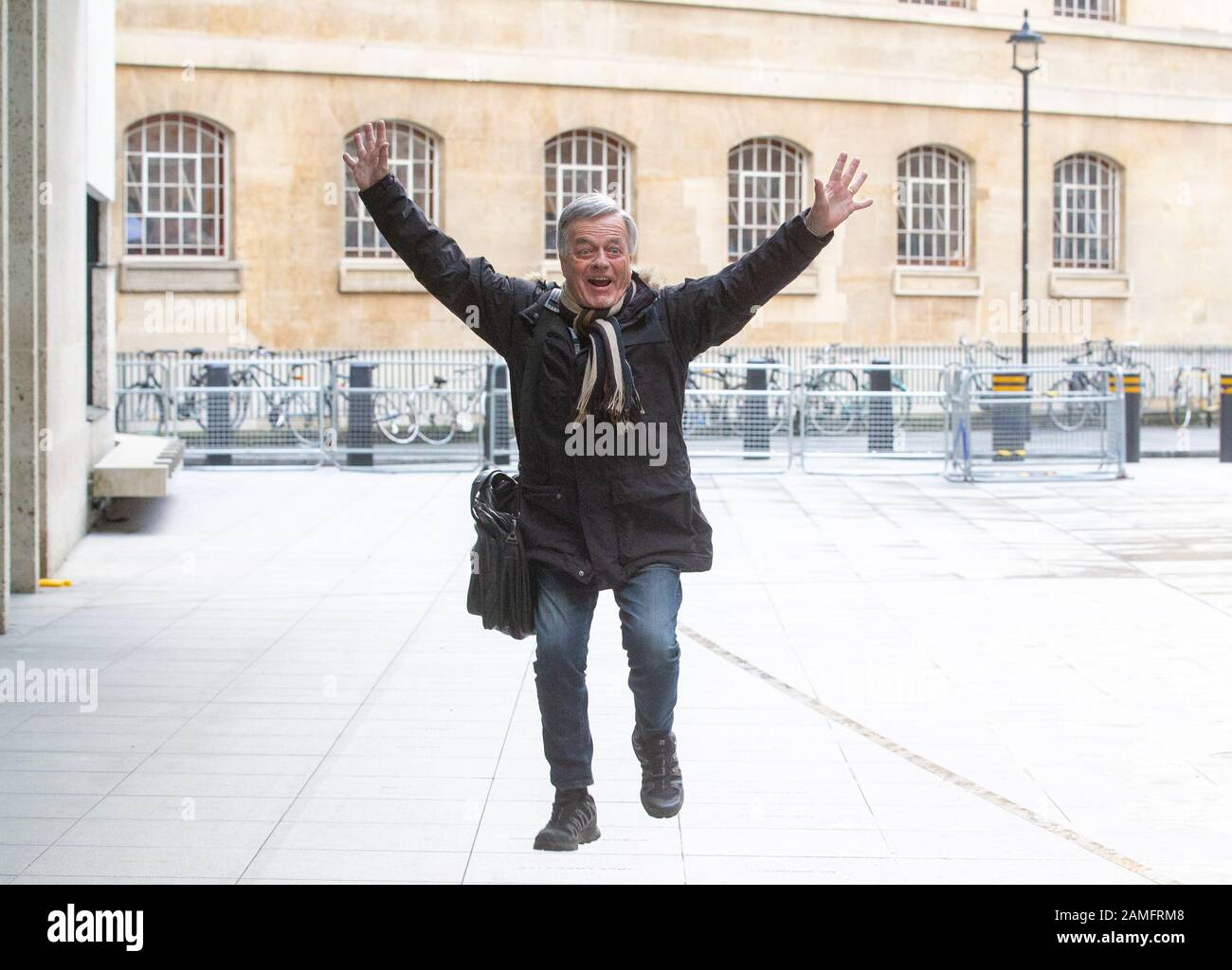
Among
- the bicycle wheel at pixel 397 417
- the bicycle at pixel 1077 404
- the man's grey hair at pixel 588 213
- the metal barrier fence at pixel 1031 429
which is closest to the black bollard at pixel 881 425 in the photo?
the metal barrier fence at pixel 1031 429

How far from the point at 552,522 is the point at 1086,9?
28945mm

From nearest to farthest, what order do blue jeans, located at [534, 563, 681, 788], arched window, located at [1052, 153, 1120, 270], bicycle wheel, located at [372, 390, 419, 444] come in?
blue jeans, located at [534, 563, 681, 788] → bicycle wheel, located at [372, 390, 419, 444] → arched window, located at [1052, 153, 1120, 270]

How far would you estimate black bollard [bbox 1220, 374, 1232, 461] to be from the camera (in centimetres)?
1986

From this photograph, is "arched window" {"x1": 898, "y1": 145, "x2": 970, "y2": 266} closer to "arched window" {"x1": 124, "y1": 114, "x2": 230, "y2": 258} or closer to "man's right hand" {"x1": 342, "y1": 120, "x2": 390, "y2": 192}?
"arched window" {"x1": 124, "y1": 114, "x2": 230, "y2": 258}

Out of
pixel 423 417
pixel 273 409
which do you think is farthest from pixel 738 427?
pixel 273 409

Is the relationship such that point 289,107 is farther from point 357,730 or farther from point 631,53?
point 357,730

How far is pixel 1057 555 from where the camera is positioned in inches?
472

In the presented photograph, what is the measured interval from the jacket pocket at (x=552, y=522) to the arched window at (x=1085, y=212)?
27.0 metres

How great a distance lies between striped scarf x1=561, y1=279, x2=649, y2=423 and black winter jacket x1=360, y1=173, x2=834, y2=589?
0.05 metres

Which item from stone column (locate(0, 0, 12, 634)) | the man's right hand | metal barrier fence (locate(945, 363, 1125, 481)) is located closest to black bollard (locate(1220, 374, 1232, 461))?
metal barrier fence (locate(945, 363, 1125, 481))

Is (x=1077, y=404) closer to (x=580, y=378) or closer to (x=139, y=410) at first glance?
(x=139, y=410)

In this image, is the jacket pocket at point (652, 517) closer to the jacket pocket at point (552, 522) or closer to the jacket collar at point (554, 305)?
the jacket pocket at point (552, 522)

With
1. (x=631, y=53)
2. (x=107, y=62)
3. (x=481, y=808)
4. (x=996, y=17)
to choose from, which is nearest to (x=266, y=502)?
(x=107, y=62)
